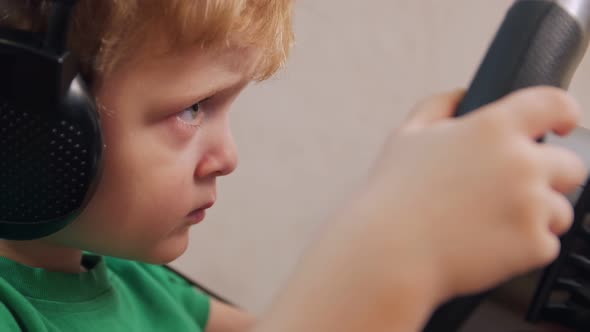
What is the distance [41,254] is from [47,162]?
19cm

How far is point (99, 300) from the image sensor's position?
583mm

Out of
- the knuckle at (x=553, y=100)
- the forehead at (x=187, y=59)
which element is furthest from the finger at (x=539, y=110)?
the forehead at (x=187, y=59)

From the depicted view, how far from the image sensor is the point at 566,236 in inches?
17.5

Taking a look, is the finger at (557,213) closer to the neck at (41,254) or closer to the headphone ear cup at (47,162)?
the headphone ear cup at (47,162)

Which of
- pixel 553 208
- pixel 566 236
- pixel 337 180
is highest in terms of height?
pixel 553 208

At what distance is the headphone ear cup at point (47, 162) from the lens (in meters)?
0.38

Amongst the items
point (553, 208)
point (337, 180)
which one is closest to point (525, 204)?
point (553, 208)

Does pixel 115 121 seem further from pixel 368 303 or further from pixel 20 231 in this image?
pixel 368 303

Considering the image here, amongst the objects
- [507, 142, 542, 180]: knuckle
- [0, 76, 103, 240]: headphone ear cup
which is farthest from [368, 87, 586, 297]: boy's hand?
[0, 76, 103, 240]: headphone ear cup

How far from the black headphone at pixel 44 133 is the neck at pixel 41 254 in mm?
120

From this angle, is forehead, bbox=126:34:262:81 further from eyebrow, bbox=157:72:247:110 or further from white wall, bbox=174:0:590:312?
white wall, bbox=174:0:590:312

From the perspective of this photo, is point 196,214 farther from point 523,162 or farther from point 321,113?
point 321,113

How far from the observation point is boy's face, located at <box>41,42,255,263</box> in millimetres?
437

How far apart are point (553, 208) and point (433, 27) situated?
53 centimetres
